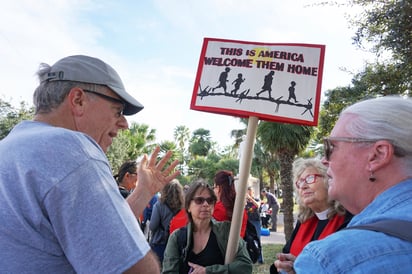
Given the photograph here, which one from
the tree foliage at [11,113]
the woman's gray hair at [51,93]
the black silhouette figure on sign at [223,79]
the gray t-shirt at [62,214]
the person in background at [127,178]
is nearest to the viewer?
the gray t-shirt at [62,214]

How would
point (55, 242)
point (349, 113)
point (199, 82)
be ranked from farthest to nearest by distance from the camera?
point (199, 82)
point (349, 113)
point (55, 242)

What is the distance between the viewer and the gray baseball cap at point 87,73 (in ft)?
4.93

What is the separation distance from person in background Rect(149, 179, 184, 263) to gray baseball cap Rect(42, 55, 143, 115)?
4.13 m

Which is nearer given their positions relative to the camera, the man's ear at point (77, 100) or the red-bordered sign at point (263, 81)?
the man's ear at point (77, 100)

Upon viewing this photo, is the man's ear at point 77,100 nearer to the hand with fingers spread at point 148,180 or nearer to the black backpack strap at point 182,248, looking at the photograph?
the hand with fingers spread at point 148,180

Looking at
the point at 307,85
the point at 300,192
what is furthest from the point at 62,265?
the point at 307,85

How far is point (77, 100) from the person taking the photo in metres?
1.50

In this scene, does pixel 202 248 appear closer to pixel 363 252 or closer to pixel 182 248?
pixel 182 248

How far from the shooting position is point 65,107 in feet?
4.85

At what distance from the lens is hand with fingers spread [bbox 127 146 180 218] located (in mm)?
1928

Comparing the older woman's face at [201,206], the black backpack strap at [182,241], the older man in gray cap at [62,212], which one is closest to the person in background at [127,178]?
the older woman's face at [201,206]

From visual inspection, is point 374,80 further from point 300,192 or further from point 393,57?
point 300,192

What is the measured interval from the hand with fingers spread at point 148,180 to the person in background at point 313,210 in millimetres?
1277

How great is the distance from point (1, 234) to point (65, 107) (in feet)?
1.75
